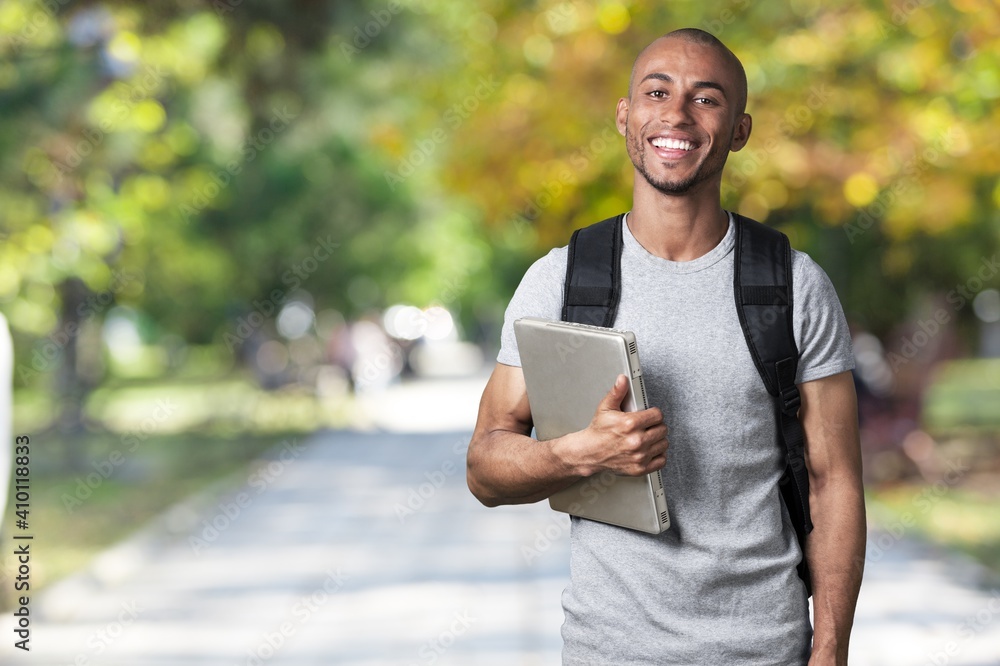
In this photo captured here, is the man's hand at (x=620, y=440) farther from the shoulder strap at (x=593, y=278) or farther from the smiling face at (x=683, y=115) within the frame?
the smiling face at (x=683, y=115)

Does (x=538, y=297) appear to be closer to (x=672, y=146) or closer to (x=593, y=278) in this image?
(x=593, y=278)

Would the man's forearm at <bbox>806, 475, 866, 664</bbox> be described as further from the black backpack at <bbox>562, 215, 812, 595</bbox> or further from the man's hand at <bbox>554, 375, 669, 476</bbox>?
the man's hand at <bbox>554, 375, 669, 476</bbox>

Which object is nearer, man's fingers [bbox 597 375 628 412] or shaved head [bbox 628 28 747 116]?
man's fingers [bbox 597 375 628 412]

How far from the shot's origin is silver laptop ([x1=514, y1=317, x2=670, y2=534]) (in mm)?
2377

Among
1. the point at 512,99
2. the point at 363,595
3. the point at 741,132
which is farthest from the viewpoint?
the point at 512,99

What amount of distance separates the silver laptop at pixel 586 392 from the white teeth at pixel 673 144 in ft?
1.47

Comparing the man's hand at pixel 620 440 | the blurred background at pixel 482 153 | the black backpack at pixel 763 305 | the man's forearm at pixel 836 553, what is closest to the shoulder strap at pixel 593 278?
the black backpack at pixel 763 305

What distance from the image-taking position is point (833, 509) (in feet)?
8.57

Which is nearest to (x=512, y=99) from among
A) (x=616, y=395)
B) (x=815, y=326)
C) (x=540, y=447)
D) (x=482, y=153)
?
(x=482, y=153)

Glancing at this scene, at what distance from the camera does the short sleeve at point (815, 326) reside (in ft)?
8.39

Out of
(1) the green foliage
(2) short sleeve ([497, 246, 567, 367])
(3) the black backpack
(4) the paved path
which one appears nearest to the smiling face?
(3) the black backpack

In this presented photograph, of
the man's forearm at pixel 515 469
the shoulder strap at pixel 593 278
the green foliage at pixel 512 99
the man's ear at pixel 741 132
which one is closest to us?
the man's forearm at pixel 515 469

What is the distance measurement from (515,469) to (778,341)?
0.57 meters

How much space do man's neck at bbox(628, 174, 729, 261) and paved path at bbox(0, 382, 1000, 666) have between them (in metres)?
4.85
